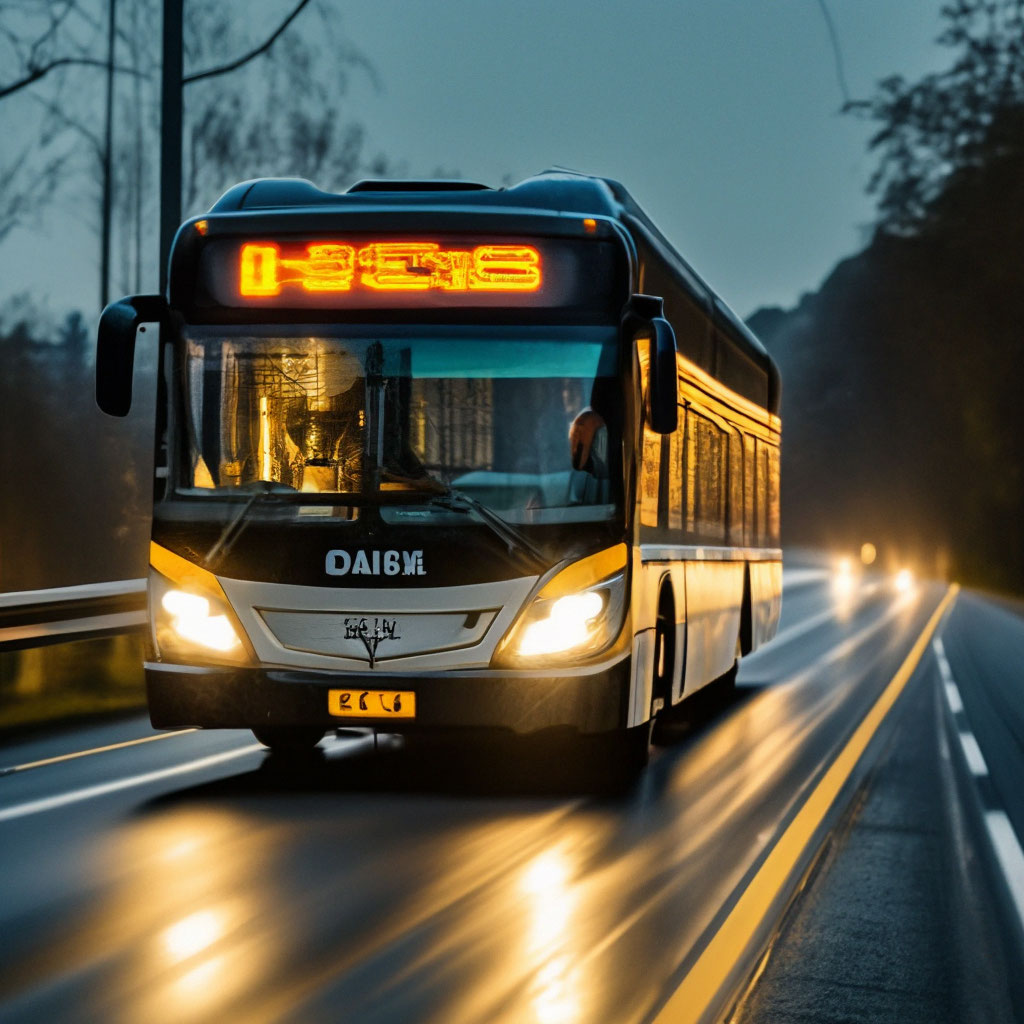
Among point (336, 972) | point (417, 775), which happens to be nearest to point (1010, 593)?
point (417, 775)

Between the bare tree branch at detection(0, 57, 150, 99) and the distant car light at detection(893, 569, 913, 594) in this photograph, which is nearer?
the bare tree branch at detection(0, 57, 150, 99)

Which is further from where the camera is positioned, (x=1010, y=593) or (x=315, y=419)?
(x=1010, y=593)

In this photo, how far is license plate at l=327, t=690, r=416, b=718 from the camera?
9562mm

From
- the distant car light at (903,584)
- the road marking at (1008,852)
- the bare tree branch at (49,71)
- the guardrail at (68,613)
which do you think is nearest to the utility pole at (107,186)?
the bare tree branch at (49,71)

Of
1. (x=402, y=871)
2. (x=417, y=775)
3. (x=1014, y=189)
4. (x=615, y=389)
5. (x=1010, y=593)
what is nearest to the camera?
(x=402, y=871)

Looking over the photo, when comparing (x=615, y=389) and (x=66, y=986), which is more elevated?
(x=615, y=389)

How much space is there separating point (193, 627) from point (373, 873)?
2466 millimetres

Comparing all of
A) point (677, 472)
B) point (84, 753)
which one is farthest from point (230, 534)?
point (677, 472)

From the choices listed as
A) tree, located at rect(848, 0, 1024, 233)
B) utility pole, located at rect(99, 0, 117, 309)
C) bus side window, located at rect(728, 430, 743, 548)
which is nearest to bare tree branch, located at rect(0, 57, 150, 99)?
utility pole, located at rect(99, 0, 117, 309)

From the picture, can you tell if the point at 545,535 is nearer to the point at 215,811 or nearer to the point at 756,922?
the point at 215,811

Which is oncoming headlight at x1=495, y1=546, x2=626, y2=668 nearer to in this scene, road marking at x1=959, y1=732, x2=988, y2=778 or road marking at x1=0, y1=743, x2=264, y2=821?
road marking at x1=0, y1=743, x2=264, y2=821

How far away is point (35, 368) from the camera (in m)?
28.0

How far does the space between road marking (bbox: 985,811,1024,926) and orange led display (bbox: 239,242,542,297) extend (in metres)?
3.60

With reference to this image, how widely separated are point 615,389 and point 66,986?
5134mm
